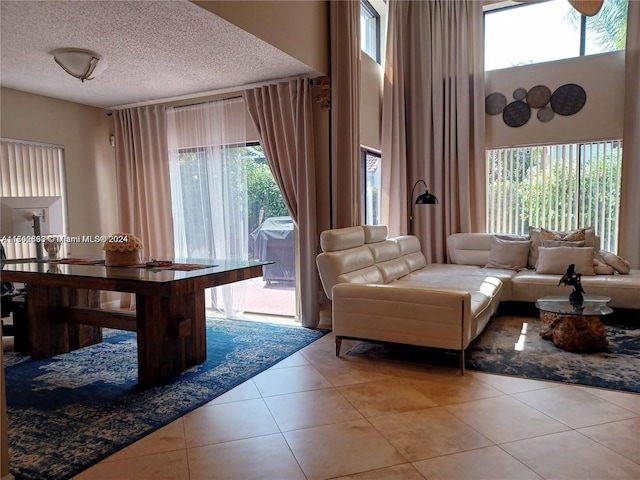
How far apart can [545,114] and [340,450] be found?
4.95m

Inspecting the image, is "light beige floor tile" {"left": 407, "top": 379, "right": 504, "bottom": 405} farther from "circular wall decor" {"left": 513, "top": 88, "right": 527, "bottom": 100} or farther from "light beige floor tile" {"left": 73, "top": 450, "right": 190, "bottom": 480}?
"circular wall decor" {"left": 513, "top": 88, "right": 527, "bottom": 100}

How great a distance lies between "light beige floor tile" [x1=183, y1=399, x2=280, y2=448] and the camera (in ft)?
7.41

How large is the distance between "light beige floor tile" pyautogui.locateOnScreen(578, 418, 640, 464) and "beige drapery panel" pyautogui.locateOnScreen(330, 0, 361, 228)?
266 centimetres

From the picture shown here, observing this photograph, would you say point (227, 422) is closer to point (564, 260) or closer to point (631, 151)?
point (564, 260)

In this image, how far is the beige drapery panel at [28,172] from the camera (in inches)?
173

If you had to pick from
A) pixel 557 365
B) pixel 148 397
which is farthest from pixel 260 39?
pixel 557 365

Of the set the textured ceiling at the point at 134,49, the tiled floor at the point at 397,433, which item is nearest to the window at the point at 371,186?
the textured ceiling at the point at 134,49

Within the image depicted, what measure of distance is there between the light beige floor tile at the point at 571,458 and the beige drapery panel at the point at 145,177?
424 cm

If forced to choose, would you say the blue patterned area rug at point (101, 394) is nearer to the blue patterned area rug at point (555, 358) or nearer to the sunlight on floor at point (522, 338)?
the blue patterned area rug at point (555, 358)

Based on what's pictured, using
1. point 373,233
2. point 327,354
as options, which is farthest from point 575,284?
point 327,354

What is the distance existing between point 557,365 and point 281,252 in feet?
9.18

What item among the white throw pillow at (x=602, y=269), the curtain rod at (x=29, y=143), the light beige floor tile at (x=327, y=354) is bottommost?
the light beige floor tile at (x=327, y=354)

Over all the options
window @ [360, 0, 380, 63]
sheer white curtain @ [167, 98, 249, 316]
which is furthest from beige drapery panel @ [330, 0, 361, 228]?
window @ [360, 0, 380, 63]

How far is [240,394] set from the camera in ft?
9.17
